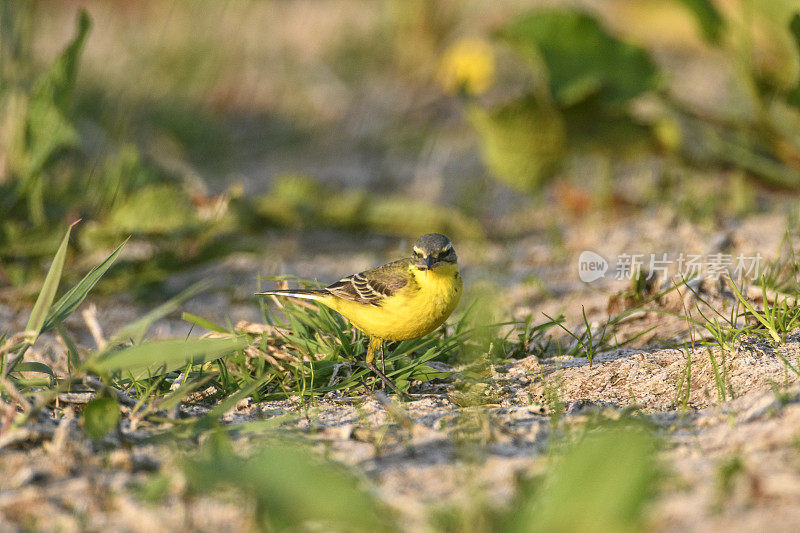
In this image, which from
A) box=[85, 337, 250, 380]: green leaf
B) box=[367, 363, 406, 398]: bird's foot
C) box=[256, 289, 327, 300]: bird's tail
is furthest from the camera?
box=[256, 289, 327, 300]: bird's tail

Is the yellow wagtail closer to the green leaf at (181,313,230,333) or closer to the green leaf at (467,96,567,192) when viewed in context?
the green leaf at (181,313,230,333)

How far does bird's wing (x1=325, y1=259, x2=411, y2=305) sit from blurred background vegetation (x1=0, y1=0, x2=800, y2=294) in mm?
1307

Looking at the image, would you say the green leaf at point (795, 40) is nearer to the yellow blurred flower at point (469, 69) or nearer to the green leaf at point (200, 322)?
the yellow blurred flower at point (469, 69)

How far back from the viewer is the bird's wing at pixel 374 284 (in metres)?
2.97

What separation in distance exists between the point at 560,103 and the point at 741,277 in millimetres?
1943

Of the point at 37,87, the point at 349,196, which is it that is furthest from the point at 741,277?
the point at 37,87

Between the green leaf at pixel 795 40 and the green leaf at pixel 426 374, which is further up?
the green leaf at pixel 795 40

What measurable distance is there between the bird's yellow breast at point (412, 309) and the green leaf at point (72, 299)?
2.83 ft

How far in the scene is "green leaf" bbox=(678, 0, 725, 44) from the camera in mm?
4812

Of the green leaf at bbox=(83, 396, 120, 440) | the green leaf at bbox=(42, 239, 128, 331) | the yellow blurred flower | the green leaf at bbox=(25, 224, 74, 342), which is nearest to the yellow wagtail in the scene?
the green leaf at bbox=(42, 239, 128, 331)

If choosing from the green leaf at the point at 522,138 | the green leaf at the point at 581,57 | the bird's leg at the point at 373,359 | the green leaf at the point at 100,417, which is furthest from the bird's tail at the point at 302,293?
the green leaf at the point at 581,57

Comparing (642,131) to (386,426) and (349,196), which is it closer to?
(349,196)

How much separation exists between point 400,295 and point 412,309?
0.09m

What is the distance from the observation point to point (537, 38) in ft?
16.4
